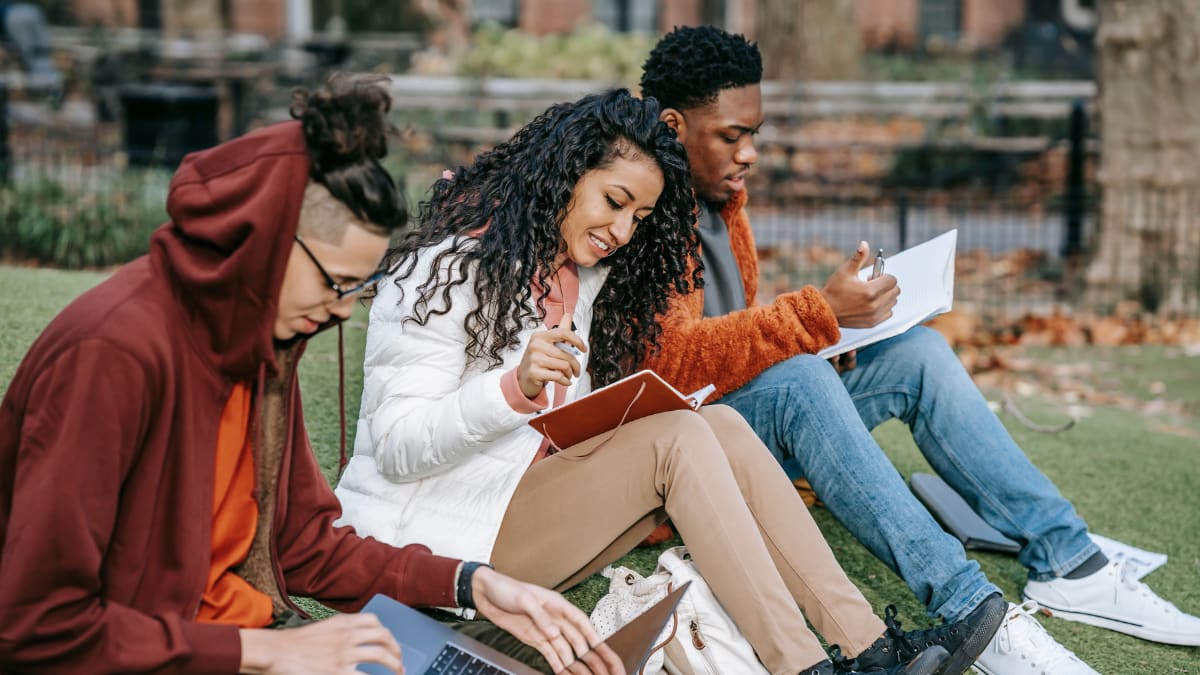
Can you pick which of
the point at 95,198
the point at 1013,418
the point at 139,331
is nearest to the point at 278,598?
the point at 139,331

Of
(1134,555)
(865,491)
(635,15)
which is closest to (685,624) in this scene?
(865,491)

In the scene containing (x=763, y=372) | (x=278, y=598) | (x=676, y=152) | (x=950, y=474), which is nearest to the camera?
(x=278, y=598)

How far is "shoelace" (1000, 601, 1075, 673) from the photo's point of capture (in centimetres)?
317

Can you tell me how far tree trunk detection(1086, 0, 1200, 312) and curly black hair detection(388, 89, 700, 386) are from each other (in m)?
5.98

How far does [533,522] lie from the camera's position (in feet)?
9.52

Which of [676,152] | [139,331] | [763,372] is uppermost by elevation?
[676,152]

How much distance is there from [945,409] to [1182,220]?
224 inches

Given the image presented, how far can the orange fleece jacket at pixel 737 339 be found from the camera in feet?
11.0

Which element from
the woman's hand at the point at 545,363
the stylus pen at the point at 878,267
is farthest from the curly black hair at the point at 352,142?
the stylus pen at the point at 878,267

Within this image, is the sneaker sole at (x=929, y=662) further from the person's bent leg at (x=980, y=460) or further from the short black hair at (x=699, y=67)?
the short black hair at (x=699, y=67)

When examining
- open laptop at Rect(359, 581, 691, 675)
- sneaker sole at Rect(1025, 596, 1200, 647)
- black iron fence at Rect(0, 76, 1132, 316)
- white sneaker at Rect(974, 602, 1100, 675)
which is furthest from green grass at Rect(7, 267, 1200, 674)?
black iron fence at Rect(0, 76, 1132, 316)

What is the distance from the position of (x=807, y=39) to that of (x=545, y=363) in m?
14.2

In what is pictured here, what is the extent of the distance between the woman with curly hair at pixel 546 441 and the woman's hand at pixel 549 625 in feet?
1.32

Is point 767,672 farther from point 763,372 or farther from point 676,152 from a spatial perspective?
point 676,152
